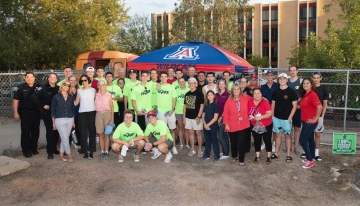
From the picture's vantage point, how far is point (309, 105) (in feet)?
20.9

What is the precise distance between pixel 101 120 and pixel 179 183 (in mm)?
2294

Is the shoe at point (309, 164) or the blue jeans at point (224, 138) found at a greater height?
the blue jeans at point (224, 138)

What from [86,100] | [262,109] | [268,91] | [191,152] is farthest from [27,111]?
[268,91]

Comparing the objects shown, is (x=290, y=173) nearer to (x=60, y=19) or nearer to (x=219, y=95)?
(x=219, y=95)

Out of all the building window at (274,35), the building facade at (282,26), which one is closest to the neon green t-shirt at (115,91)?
the building facade at (282,26)

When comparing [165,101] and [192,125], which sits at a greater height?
[165,101]

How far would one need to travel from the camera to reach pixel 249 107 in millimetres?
6590

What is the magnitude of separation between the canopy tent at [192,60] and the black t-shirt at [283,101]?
2.17 m

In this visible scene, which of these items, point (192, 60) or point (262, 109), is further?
point (192, 60)

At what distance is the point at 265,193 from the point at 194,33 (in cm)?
2012

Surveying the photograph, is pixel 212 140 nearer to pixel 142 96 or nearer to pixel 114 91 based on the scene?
pixel 142 96

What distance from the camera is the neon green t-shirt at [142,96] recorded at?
23.8 feet

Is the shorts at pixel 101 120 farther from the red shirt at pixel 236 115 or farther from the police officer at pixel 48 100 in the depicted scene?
the red shirt at pixel 236 115

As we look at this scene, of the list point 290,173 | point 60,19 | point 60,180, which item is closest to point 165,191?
point 60,180
